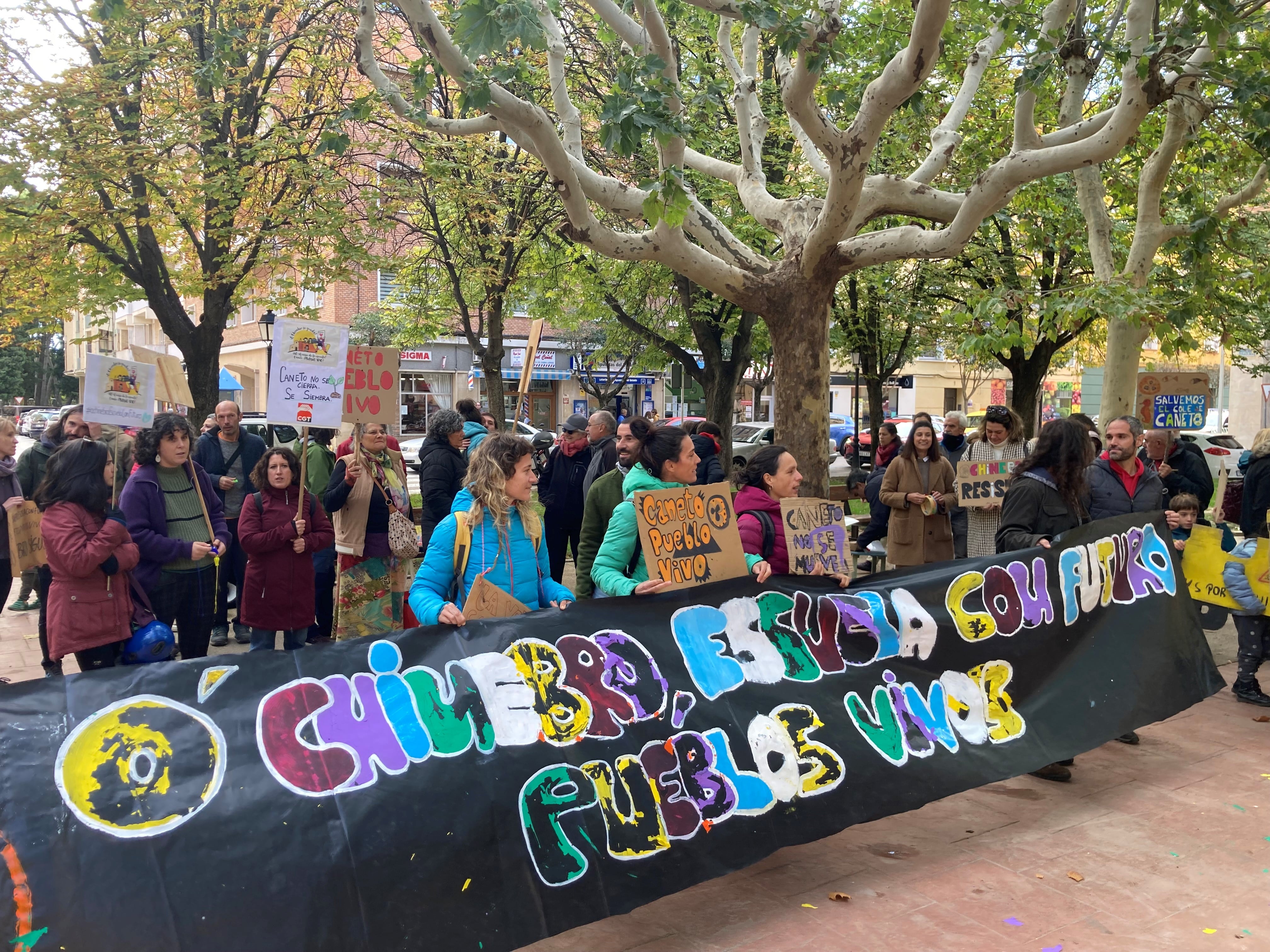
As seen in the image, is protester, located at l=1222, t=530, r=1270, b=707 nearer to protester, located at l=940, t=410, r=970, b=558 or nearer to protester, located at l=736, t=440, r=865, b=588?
protester, located at l=940, t=410, r=970, b=558

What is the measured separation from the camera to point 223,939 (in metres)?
2.85

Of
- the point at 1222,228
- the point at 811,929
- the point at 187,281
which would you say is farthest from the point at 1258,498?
the point at 187,281

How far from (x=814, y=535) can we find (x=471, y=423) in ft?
15.5

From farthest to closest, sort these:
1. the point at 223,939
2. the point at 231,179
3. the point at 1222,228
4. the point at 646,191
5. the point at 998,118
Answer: the point at 998,118, the point at 231,179, the point at 1222,228, the point at 646,191, the point at 223,939

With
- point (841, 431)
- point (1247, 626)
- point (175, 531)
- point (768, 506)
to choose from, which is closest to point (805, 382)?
point (768, 506)

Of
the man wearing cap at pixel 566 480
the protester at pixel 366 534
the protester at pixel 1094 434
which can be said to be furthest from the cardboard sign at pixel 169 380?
the protester at pixel 1094 434

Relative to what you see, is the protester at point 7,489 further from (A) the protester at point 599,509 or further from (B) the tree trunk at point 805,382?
(B) the tree trunk at point 805,382

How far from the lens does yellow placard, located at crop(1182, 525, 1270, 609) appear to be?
6520mm

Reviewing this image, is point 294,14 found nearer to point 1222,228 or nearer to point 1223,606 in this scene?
point 1222,228

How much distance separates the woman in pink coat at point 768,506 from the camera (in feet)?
16.0

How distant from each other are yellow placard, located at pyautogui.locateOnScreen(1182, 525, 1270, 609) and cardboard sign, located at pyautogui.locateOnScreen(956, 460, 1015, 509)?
1.36 metres

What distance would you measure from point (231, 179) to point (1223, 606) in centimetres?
1164

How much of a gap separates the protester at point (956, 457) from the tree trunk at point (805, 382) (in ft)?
3.65

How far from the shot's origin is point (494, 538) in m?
4.38
